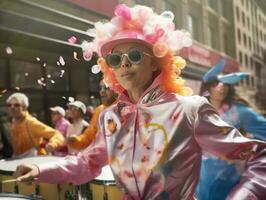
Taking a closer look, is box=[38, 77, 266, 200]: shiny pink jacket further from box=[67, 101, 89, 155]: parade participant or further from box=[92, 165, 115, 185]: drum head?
box=[67, 101, 89, 155]: parade participant

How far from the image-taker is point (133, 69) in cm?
90

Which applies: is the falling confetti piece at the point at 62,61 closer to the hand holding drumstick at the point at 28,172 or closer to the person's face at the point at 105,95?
the person's face at the point at 105,95

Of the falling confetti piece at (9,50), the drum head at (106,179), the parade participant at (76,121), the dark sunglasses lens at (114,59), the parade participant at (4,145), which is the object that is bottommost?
the drum head at (106,179)

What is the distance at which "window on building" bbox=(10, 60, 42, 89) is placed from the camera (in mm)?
1453

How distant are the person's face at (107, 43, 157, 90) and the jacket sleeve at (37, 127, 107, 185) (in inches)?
6.1

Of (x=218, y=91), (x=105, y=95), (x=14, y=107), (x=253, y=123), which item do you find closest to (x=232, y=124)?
(x=253, y=123)

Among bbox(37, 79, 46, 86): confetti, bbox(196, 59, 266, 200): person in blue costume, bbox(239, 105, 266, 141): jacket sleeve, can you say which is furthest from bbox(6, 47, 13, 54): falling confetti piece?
bbox(239, 105, 266, 141): jacket sleeve

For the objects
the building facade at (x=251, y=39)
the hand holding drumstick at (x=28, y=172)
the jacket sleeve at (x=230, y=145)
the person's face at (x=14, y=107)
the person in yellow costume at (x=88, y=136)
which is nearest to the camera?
the jacket sleeve at (x=230, y=145)

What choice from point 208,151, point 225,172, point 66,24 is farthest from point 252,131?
point 66,24

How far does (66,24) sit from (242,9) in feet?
3.53

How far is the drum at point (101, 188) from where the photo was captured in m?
1.27

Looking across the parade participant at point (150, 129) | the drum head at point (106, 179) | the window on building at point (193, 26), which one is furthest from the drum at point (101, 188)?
the window on building at point (193, 26)

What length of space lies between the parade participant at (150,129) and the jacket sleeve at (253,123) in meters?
0.55

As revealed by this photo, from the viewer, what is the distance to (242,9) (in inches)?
82.1
